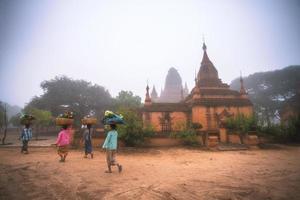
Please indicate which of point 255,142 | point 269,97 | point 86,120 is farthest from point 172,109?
point 269,97

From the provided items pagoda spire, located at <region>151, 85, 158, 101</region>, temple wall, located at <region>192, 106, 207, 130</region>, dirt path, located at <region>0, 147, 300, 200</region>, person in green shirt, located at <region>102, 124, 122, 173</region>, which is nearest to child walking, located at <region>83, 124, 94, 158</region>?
dirt path, located at <region>0, 147, 300, 200</region>

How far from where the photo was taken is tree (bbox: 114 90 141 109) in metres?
36.2

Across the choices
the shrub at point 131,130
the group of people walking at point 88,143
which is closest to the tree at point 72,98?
the shrub at point 131,130

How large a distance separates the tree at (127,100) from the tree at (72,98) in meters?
3.12

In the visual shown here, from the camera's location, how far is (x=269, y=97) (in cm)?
4166

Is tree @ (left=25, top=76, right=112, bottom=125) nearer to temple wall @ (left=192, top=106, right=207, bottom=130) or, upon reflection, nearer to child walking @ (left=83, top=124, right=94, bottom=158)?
temple wall @ (left=192, top=106, right=207, bottom=130)

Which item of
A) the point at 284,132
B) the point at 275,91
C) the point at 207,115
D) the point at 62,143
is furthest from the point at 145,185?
the point at 275,91

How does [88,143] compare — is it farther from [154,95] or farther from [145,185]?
[154,95]

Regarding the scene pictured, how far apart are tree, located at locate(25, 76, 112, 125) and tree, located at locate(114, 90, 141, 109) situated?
10.2 feet

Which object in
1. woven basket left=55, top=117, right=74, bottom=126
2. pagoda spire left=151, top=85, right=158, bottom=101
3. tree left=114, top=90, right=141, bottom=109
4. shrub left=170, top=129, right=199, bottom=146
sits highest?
pagoda spire left=151, top=85, right=158, bottom=101

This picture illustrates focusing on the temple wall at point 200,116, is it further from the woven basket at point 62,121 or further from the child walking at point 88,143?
the woven basket at point 62,121

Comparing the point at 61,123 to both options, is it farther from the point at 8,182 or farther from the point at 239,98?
the point at 239,98

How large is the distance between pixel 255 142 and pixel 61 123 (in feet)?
43.1

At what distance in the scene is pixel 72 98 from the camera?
38.4 meters
